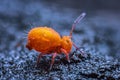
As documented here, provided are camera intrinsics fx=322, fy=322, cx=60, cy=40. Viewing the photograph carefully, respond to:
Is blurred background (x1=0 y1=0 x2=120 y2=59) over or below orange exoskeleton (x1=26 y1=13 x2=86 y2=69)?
over

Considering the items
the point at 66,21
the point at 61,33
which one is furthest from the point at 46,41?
the point at 66,21

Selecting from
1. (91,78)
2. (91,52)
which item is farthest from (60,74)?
(91,52)

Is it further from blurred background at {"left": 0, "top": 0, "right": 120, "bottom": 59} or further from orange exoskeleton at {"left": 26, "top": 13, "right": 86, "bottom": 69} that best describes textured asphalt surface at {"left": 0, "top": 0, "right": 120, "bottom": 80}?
orange exoskeleton at {"left": 26, "top": 13, "right": 86, "bottom": 69}


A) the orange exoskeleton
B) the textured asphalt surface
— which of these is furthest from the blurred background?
the orange exoskeleton

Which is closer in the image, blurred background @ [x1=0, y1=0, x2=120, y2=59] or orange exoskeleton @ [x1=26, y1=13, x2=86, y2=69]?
orange exoskeleton @ [x1=26, y1=13, x2=86, y2=69]

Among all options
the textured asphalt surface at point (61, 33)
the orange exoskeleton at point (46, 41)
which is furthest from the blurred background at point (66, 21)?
the orange exoskeleton at point (46, 41)

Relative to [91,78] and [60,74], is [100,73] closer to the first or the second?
[91,78]

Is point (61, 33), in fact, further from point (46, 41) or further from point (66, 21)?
point (46, 41)

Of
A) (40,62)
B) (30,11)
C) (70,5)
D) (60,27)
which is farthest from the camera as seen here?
(70,5)
